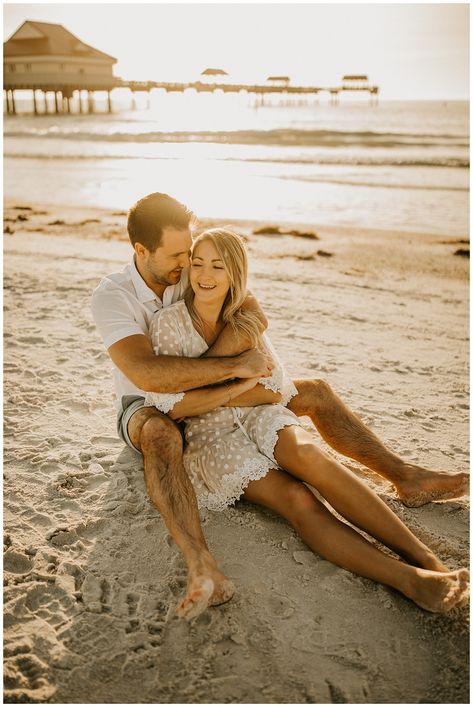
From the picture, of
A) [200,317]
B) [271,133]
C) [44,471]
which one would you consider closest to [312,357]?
[200,317]

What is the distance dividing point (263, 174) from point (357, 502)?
1722 centimetres

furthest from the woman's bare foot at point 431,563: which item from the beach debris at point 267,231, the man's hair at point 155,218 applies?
the beach debris at point 267,231

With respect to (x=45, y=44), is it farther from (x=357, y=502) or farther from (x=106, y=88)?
(x=357, y=502)

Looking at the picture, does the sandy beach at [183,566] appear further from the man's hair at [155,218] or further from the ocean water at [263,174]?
the ocean water at [263,174]

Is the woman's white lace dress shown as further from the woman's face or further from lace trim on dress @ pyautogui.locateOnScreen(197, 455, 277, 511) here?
the woman's face

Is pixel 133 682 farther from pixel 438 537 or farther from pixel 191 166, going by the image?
pixel 191 166

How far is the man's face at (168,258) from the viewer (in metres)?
3.24

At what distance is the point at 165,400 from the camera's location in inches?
116

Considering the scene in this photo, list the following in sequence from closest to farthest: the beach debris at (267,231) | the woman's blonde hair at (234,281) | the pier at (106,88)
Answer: the woman's blonde hair at (234,281)
the beach debris at (267,231)
the pier at (106,88)

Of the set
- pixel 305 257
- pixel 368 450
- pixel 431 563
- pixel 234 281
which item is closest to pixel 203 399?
pixel 234 281

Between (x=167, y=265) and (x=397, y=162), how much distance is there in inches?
797

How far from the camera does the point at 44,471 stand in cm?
341

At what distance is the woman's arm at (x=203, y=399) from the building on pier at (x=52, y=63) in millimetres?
49781

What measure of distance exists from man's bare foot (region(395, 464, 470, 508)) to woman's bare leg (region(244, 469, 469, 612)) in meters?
0.68
